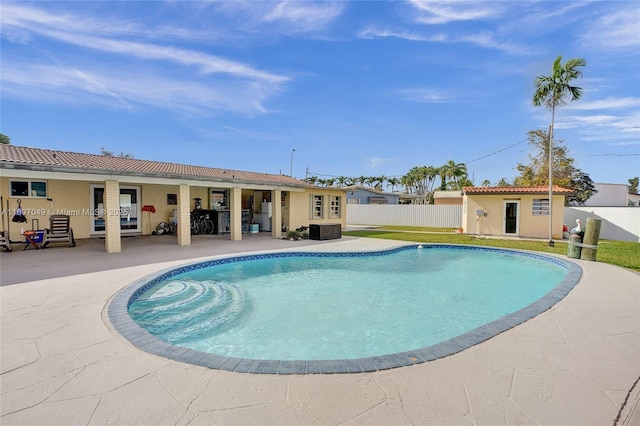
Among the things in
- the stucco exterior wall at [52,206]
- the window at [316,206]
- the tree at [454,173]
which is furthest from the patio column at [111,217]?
the tree at [454,173]

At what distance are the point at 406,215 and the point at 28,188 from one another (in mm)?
22498

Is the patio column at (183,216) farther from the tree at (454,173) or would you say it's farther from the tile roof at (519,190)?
the tree at (454,173)

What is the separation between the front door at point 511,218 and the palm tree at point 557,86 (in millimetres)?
3111

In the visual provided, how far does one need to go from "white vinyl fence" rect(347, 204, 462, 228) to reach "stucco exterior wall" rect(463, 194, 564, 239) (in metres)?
5.11

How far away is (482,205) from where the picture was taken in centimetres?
1758

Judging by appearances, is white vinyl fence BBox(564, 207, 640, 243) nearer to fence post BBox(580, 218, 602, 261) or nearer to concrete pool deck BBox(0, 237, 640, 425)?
fence post BBox(580, 218, 602, 261)

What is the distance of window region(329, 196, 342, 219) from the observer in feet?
62.3

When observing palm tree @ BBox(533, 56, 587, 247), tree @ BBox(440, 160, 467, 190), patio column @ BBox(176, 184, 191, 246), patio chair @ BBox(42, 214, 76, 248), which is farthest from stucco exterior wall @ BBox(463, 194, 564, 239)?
tree @ BBox(440, 160, 467, 190)

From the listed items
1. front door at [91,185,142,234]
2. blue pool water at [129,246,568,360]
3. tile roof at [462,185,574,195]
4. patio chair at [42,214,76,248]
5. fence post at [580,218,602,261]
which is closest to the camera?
blue pool water at [129,246,568,360]

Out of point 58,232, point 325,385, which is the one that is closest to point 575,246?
point 325,385

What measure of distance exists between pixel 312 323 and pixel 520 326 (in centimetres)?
312

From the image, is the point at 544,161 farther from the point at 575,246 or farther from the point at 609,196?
the point at 575,246

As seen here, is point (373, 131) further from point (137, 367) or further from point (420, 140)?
point (137, 367)

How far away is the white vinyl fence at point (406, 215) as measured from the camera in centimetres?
2339
